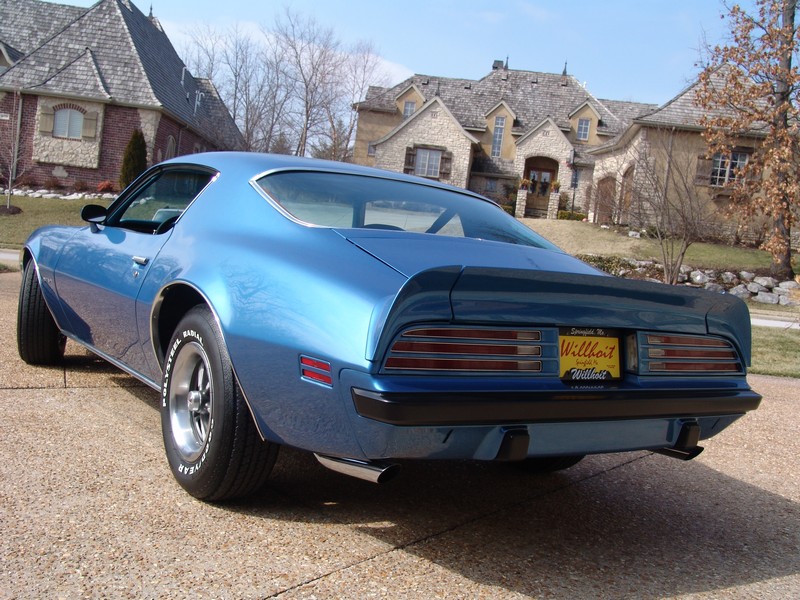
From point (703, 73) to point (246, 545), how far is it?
22855mm

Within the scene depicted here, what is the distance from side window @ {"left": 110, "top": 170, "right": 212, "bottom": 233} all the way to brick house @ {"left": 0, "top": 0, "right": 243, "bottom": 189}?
2655cm

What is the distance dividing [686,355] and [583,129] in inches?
1694

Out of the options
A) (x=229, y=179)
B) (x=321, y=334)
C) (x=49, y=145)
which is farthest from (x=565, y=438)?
(x=49, y=145)

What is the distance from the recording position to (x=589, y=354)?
101 inches

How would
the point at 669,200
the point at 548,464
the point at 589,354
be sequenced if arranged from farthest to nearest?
the point at 669,200
the point at 548,464
the point at 589,354

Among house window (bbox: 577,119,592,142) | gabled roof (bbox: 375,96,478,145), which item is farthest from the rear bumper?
house window (bbox: 577,119,592,142)

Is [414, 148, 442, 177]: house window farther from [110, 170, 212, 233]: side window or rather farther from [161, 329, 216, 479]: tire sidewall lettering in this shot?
[161, 329, 216, 479]: tire sidewall lettering

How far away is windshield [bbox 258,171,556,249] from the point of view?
303cm

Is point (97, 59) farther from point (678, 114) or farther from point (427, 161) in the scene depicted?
point (678, 114)

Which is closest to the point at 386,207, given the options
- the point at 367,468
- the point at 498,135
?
the point at 367,468

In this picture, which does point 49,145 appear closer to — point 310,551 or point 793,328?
point 793,328

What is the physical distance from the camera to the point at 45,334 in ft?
15.4

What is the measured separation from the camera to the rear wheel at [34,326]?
15.2 ft

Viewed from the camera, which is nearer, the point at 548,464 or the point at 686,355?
the point at 686,355
